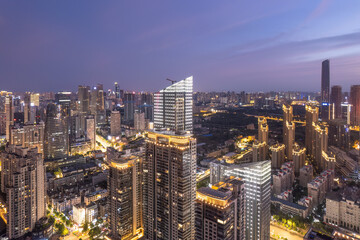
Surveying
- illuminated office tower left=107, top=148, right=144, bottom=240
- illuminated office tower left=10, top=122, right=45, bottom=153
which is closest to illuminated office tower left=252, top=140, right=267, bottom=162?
illuminated office tower left=107, top=148, right=144, bottom=240

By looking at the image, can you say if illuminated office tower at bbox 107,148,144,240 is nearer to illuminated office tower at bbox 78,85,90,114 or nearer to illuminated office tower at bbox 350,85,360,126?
illuminated office tower at bbox 350,85,360,126

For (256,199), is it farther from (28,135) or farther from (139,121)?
(139,121)

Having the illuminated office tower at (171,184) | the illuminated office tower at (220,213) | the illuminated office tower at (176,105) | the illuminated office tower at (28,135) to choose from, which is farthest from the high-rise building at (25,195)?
the illuminated office tower at (220,213)

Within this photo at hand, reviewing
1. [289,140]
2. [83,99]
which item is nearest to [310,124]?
[289,140]

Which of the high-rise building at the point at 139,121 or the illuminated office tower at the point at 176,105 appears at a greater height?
the illuminated office tower at the point at 176,105

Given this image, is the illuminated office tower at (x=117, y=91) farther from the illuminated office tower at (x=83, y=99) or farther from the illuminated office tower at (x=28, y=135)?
the illuminated office tower at (x=28, y=135)

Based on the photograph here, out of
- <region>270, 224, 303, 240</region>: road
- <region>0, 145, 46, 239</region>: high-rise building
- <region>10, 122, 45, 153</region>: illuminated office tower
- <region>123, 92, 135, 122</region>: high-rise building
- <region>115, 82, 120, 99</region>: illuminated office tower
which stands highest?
<region>115, 82, 120, 99</region>: illuminated office tower

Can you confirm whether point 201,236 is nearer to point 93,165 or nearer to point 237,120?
point 93,165
